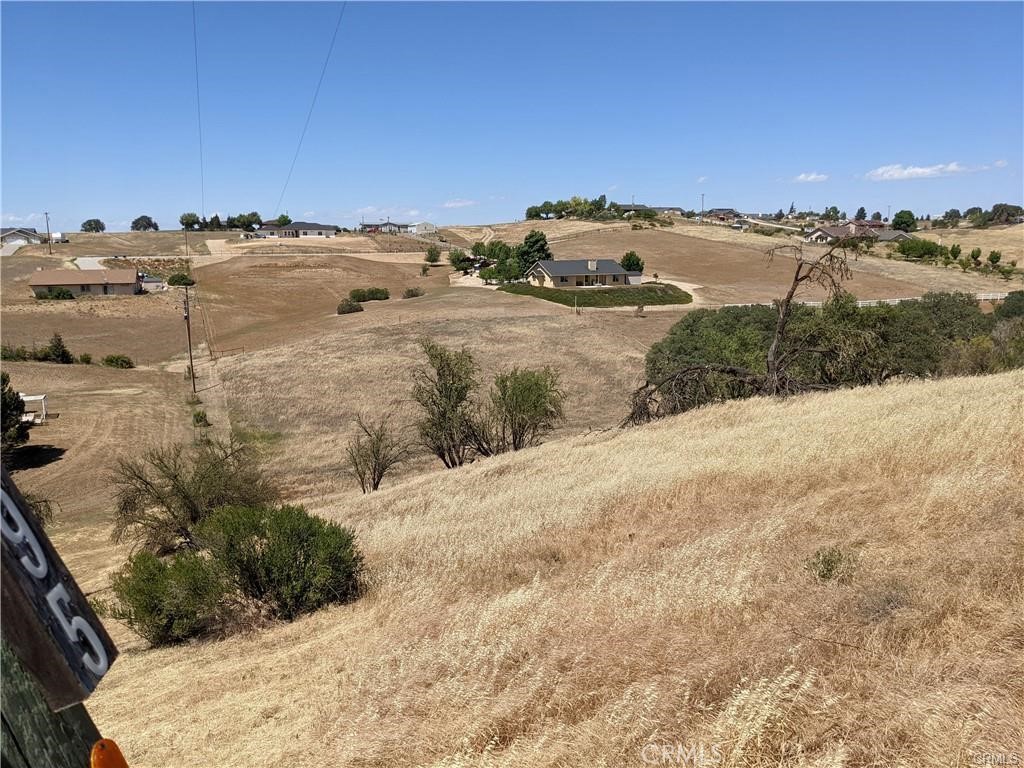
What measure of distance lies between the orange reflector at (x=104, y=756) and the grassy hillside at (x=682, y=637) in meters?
2.85

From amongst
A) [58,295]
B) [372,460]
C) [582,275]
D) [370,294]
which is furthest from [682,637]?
[58,295]

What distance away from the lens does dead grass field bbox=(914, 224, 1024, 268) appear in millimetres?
110500

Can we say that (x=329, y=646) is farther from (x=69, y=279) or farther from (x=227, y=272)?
(x=227, y=272)

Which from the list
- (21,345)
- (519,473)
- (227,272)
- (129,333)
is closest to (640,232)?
(227,272)

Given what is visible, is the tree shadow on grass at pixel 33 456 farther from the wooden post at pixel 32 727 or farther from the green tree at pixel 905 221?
the green tree at pixel 905 221

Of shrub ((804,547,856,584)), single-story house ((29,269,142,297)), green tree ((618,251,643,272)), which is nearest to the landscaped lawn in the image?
green tree ((618,251,643,272))

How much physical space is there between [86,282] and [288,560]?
97637 millimetres

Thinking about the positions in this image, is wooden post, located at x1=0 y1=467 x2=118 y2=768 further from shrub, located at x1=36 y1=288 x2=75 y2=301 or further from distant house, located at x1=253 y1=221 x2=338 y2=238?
distant house, located at x1=253 y1=221 x2=338 y2=238

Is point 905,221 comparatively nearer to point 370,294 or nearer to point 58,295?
point 370,294

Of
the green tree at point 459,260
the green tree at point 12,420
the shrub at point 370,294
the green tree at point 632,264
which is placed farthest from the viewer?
the green tree at point 459,260

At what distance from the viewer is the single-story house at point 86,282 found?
298ft

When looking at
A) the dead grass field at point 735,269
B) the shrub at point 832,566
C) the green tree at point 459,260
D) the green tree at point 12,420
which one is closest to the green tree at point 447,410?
the green tree at point 12,420

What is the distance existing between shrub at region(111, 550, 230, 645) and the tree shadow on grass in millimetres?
30134

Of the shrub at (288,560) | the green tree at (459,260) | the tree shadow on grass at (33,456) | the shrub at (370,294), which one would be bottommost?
the tree shadow on grass at (33,456)
